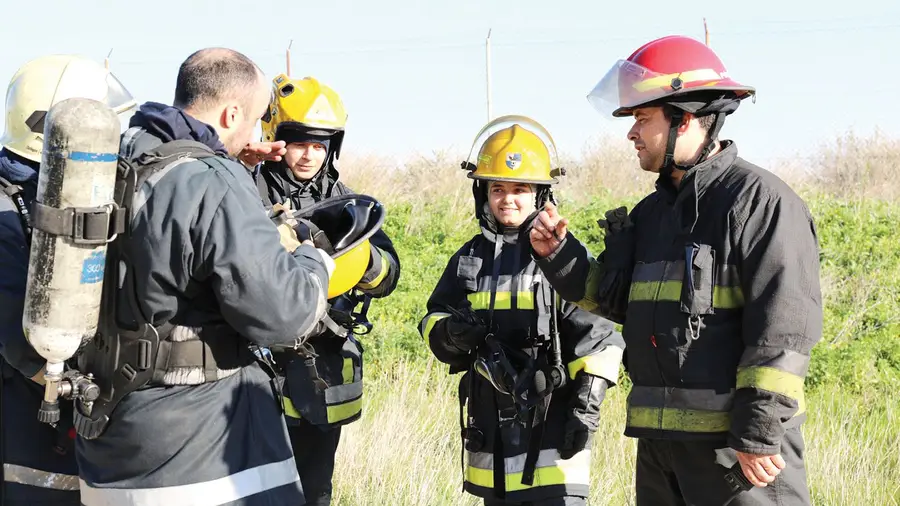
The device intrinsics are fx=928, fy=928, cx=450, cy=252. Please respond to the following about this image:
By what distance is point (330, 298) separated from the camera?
4234mm

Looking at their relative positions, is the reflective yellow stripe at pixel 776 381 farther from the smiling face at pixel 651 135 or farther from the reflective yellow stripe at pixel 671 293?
the smiling face at pixel 651 135

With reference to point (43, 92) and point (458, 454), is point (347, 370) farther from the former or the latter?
point (43, 92)

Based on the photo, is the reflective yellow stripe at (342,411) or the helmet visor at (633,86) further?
the reflective yellow stripe at (342,411)

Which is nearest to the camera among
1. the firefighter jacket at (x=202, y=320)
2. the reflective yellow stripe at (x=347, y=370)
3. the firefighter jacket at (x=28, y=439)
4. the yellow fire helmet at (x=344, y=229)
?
the firefighter jacket at (x=202, y=320)

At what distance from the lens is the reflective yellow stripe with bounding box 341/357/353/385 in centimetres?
440

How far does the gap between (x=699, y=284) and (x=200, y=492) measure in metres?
1.69

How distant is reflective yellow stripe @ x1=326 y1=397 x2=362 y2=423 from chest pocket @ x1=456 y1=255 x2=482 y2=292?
774mm

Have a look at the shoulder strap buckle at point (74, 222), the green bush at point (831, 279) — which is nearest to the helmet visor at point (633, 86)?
the shoulder strap buckle at point (74, 222)

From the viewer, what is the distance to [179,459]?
9.05 feet

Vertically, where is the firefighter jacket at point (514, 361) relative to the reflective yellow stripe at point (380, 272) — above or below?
below

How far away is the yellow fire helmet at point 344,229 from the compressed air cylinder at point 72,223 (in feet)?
2.77

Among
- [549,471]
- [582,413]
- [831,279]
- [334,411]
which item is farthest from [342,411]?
[831,279]

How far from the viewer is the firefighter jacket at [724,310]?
2.87 metres

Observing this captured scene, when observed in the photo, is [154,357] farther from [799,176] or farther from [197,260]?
[799,176]
